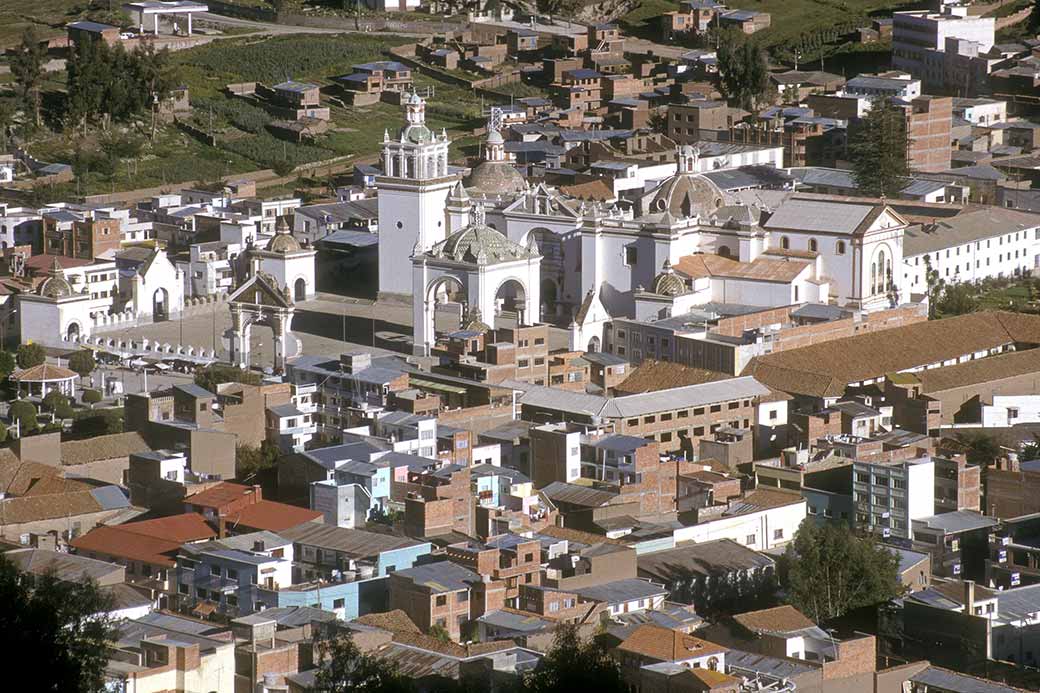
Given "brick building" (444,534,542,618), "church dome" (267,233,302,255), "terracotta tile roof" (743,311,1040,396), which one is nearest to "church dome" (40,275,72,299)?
"church dome" (267,233,302,255)

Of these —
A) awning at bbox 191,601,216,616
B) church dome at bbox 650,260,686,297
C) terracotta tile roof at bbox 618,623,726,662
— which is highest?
church dome at bbox 650,260,686,297

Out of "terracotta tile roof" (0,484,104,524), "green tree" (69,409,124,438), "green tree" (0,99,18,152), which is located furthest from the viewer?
"green tree" (0,99,18,152)

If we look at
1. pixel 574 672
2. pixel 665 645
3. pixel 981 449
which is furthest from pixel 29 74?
pixel 574 672

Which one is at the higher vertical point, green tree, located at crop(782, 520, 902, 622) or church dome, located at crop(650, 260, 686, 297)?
church dome, located at crop(650, 260, 686, 297)

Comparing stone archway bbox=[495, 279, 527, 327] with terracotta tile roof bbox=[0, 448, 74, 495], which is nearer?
terracotta tile roof bbox=[0, 448, 74, 495]

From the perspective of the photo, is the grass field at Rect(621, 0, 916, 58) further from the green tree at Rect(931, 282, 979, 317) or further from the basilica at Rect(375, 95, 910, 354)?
the basilica at Rect(375, 95, 910, 354)

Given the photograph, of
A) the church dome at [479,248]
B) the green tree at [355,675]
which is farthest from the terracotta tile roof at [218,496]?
the church dome at [479,248]
